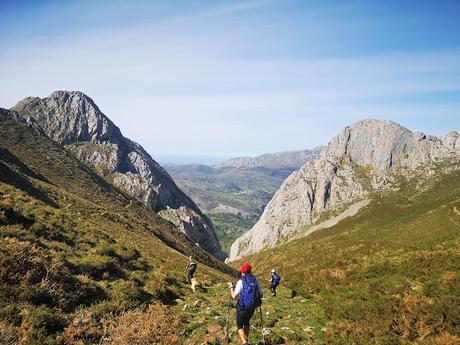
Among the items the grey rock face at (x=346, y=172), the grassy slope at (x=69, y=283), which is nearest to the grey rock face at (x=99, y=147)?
the grey rock face at (x=346, y=172)

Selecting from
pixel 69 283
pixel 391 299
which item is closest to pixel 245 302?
pixel 69 283

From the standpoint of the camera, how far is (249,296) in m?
10.7

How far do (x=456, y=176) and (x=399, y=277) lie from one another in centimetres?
10357

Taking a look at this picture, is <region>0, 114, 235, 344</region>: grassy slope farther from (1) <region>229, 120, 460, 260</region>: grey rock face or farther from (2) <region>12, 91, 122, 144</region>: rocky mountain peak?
(2) <region>12, 91, 122, 144</region>: rocky mountain peak

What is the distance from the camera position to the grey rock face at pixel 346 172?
4894 inches

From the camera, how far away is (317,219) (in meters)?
119

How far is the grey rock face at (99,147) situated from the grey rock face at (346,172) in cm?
3574

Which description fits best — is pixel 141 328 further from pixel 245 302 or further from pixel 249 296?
pixel 249 296

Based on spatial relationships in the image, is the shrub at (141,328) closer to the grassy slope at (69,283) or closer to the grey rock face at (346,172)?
the grassy slope at (69,283)

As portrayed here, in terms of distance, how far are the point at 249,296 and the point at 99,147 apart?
18877cm

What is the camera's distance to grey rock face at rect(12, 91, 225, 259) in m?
161

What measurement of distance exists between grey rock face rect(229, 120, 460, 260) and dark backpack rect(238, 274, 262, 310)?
110953mm

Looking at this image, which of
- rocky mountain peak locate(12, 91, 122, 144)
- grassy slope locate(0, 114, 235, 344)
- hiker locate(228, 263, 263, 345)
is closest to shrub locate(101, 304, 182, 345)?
grassy slope locate(0, 114, 235, 344)

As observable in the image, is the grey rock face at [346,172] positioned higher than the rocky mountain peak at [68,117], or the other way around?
the rocky mountain peak at [68,117]
